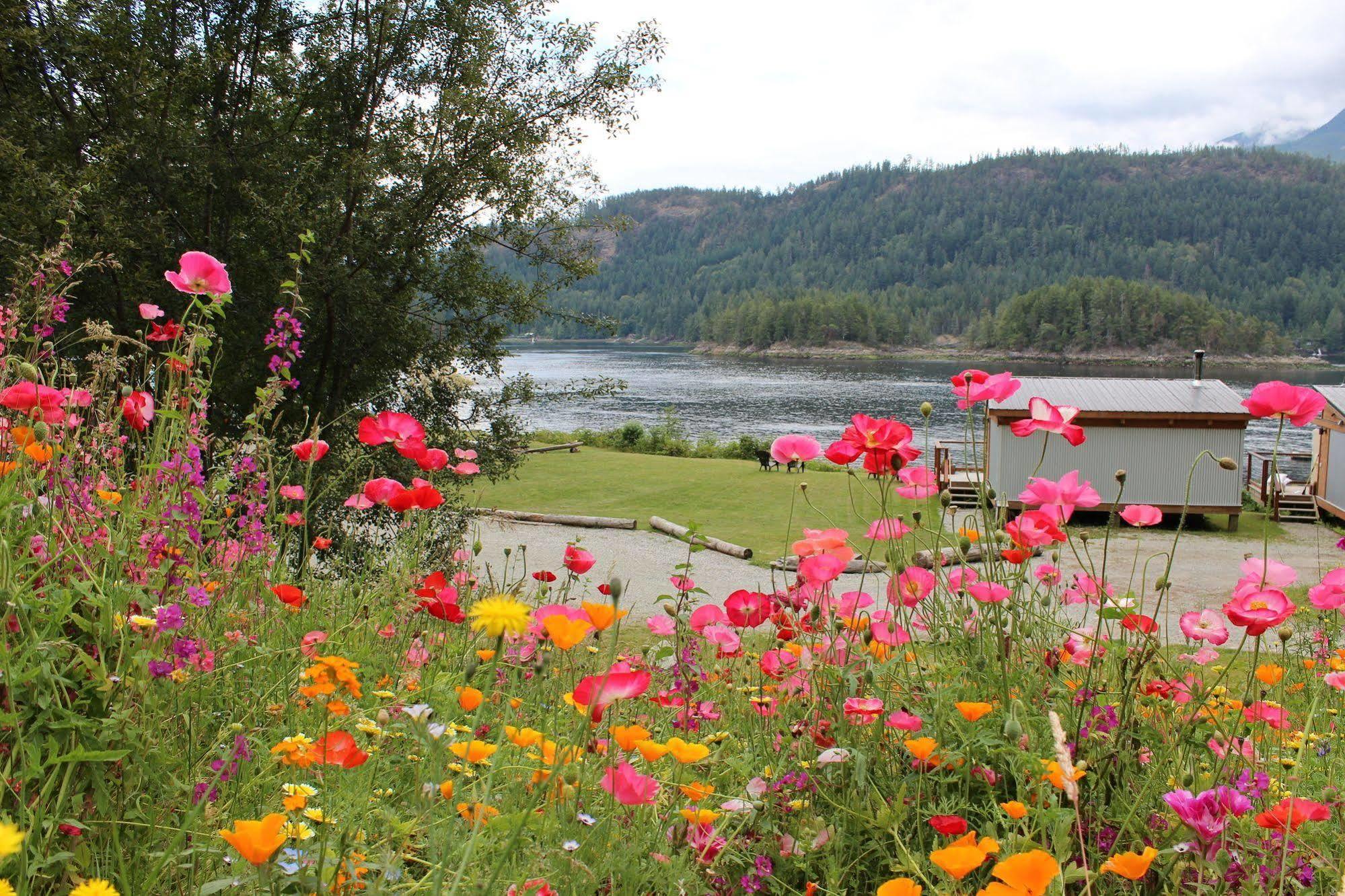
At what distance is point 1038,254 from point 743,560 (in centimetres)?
17057

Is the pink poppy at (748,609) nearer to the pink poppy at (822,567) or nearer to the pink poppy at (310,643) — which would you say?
the pink poppy at (822,567)

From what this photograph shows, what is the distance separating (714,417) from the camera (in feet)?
147

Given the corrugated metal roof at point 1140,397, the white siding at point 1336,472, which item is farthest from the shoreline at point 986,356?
the white siding at point 1336,472

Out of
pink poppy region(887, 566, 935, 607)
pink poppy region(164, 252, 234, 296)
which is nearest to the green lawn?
pink poppy region(887, 566, 935, 607)

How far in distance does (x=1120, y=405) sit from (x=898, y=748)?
1478cm

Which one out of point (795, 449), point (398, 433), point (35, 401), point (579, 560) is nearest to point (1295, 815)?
point (795, 449)

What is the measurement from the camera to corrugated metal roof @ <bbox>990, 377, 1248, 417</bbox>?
14.5 m

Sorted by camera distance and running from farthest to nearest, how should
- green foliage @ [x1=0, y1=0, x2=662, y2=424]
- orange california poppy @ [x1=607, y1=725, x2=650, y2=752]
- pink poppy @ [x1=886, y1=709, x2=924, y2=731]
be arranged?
green foliage @ [x1=0, y1=0, x2=662, y2=424] → pink poppy @ [x1=886, y1=709, x2=924, y2=731] → orange california poppy @ [x1=607, y1=725, x2=650, y2=752]

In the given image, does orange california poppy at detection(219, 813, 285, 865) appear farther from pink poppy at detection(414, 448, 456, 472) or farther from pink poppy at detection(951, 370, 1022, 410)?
pink poppy at detection(951, 370, 1022, 410)

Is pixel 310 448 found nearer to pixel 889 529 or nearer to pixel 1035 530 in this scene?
pixel 889 529

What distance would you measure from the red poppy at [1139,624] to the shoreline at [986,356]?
8531 cm

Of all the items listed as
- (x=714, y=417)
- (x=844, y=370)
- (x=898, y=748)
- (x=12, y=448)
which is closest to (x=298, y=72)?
(x=12, y=448)

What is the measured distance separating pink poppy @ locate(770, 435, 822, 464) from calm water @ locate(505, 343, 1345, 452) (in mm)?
9891

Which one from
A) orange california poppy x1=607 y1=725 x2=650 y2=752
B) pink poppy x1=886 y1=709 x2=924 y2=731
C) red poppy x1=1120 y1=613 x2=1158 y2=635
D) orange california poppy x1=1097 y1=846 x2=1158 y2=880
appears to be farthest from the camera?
red poppy x1=1120 y1=613 x2=1158 y2=635
